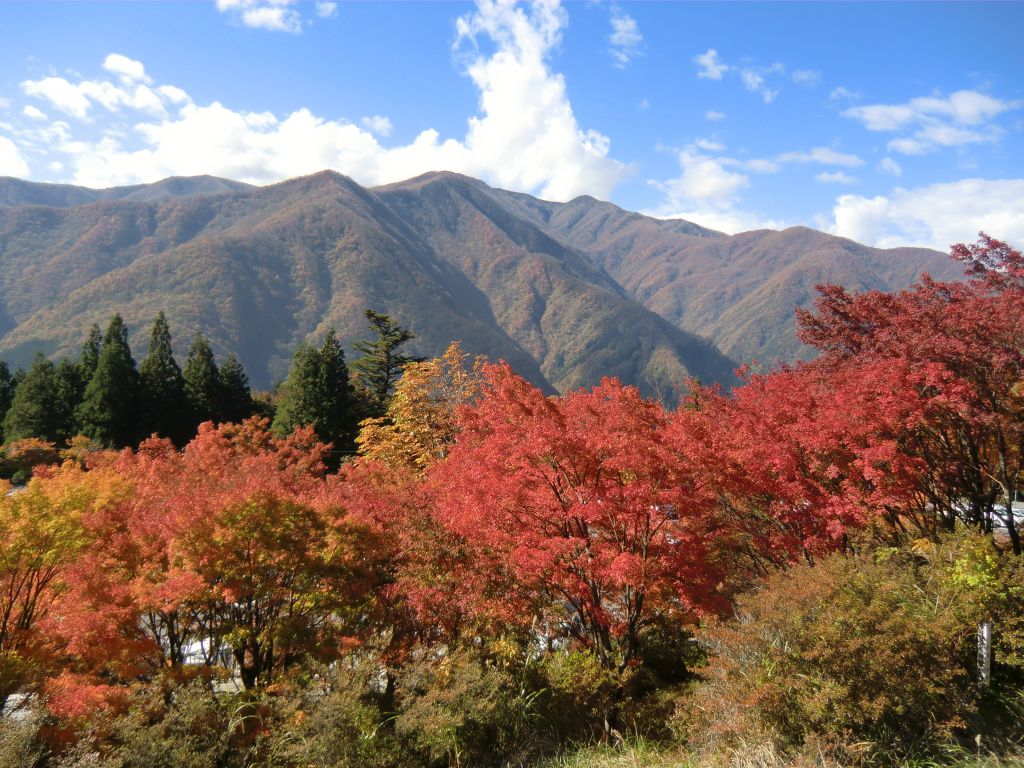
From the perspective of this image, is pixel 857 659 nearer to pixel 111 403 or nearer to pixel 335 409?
pixel 335 409

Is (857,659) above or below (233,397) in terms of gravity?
below

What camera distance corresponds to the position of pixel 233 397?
41344mm

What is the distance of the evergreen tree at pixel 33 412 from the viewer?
35.6 meters

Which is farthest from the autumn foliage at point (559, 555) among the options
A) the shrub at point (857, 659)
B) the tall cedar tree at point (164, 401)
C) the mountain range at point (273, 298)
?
the mountain range at point (273, 298)

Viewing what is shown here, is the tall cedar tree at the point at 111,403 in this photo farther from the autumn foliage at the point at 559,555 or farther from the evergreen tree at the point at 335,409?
the autumn foliage at the point at 559,555

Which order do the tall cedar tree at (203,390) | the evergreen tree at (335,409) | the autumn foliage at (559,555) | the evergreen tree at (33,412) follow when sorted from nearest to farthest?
the autumn foliage at (559,555) → the evergreen tree at (335,409) → the evergreen tree at (33,412) → the tall cedar tree at (203,390)

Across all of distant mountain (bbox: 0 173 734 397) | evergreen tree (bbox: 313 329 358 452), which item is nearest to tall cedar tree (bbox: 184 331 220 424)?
evergreen tree (bbox: 313 329 358 452)

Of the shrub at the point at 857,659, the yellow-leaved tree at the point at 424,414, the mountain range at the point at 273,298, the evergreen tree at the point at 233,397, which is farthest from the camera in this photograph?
the mountain range at the point at 273,298

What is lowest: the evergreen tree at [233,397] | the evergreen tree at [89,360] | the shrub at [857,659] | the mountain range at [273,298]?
the shrub at [857,659]

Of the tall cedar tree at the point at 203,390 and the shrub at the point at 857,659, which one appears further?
the tall cedar tree at the point at 203,390

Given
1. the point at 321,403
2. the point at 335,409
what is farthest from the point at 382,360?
the point at 321,403

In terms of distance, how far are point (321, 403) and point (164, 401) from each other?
10.9 metres

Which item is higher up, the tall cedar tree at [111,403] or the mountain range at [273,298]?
the mountain range at [273,298]

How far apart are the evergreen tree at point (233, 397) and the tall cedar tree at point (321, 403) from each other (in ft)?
19.6
